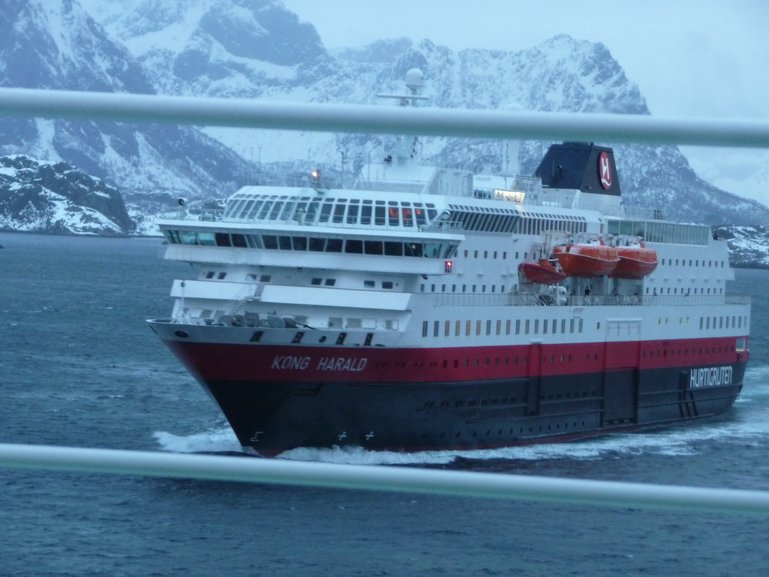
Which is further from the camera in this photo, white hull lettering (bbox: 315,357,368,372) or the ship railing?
the ship railing

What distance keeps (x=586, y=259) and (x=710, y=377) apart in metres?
3.72

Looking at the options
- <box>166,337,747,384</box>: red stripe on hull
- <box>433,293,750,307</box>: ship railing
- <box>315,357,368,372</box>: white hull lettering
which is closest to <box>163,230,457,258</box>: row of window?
<box>433,293,750,307</box>: ship railing

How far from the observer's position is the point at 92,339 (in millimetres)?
26188

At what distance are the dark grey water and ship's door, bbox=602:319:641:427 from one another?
0.41 metres

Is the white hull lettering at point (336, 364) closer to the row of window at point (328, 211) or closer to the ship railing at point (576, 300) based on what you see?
the ship railing at point (576, 300)

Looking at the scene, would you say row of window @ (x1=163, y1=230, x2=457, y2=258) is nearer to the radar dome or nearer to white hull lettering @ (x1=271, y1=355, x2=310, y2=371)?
white hull lettering @ (x1=271, y1=355, x2=310, y2=371)

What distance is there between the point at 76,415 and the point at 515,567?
11.2 metres

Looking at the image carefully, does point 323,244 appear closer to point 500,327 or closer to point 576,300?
A: point 500,327

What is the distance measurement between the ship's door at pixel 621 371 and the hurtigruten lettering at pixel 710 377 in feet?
5.42

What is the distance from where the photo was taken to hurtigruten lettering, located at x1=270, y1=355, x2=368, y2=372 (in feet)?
46.0

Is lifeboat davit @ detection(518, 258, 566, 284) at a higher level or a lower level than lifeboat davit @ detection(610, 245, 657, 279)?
lower

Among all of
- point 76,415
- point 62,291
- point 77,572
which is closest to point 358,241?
point 76,415

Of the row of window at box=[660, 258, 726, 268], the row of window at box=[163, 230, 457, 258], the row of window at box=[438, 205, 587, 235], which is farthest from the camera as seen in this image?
the row of window at box=[660, 258, 726, 268]

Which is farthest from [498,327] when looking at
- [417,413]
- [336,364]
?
[336,364]
